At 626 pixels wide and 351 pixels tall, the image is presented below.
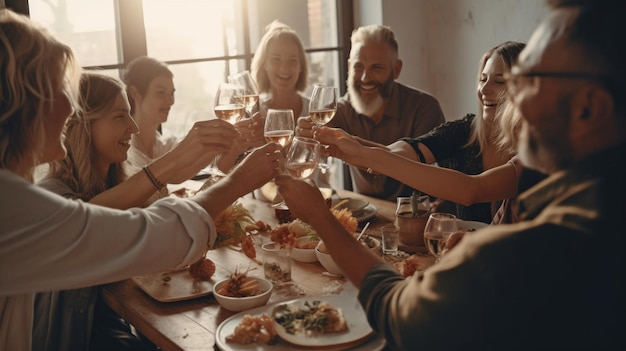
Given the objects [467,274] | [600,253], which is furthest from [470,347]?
[600,253]

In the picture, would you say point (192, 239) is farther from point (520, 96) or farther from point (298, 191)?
point (520, 96)

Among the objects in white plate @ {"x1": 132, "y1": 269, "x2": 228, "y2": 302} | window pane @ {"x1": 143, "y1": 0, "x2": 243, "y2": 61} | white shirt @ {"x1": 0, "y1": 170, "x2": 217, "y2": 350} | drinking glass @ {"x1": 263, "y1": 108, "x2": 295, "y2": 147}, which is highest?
window pane @ {"x1": 143, "y1": 0, "x2": 243, "y2": 61}

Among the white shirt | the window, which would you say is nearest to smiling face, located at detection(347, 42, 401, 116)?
the window

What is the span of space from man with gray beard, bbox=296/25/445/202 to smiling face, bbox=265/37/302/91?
0.38 metres

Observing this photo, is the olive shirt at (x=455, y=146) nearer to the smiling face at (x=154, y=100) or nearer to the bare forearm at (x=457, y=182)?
the bare forearm at (x=457, y=182)

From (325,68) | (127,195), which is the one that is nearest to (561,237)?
(127,195)

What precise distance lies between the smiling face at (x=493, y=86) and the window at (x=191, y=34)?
5.80ft

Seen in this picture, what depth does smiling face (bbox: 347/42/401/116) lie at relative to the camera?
12.2 feet

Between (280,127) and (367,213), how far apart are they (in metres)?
0.57

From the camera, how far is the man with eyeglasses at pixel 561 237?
3.43 ft

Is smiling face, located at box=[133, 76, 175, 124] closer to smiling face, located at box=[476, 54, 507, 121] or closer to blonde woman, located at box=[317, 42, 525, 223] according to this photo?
blonde woman, located at box=[317, 42, 525, 223]

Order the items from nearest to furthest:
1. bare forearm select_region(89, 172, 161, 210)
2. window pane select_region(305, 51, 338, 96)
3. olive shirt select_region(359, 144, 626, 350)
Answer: olive shirt select_region(359, 144, 626, 350) → bare forearm select_region(89, 172, 161, 210) → window pane select_region(305, 51, 338, 96)

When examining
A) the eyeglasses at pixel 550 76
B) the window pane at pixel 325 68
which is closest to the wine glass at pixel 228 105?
the eyeglasses at pixel 550 76

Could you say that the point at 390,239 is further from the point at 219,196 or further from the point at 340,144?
the point at 219,196
